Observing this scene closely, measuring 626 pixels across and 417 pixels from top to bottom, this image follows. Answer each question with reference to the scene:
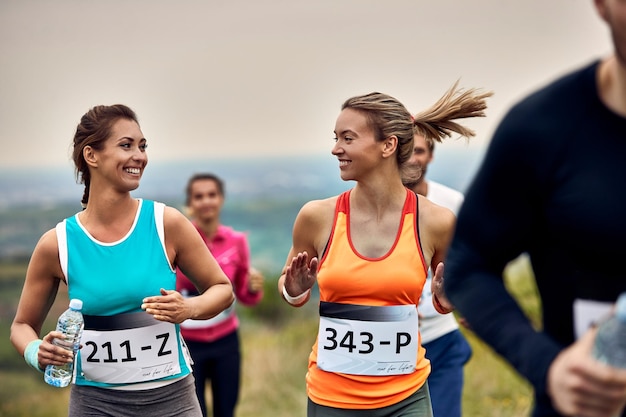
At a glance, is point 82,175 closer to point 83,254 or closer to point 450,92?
point 83,254

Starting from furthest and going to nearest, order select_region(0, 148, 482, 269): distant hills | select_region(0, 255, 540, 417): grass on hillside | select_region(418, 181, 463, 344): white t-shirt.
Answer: select_region(0, 148, 482, 269): distant hills, select_region(0, 255, 540, 417): grass on hillside, select_region(418, 181, 463, 344): white t-shirt

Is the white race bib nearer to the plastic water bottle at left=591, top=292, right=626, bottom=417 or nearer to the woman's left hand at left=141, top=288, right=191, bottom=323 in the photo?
the woman's left hand at left=141, top=288, right=191, bottom=323

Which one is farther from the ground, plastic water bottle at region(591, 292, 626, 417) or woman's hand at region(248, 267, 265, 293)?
plastic water bottle at region(591, 292, 626, 417)

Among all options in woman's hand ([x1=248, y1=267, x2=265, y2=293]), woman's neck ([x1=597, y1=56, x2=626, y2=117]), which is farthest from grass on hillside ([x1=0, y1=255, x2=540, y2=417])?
woman's neck ([x1=597, y1=56, x2=626, y2=117])

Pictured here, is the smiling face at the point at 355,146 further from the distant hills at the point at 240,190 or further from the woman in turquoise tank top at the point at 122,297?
the distant hills at the point at 240,190

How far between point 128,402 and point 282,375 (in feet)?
20.8

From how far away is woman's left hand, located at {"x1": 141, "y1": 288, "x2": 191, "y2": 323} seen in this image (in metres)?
3.79

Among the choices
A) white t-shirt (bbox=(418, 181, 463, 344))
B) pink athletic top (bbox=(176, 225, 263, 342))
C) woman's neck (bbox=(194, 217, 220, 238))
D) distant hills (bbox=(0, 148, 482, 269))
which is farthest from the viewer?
distant hills (bbox=(0, 148, 482, 269))

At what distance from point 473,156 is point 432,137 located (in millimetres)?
8077

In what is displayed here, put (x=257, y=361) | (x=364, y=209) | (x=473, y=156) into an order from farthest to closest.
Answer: (x=473, y=156) → (x=257, y=361) → (x=364, y=209)

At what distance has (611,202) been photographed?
6.01 feet

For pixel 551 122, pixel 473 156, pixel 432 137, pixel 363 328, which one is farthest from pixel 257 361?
pixel 551 122

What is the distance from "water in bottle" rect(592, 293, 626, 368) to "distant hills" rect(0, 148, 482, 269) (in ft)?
35.7

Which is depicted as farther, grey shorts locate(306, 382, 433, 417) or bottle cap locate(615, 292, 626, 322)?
grey shorts locate(306, 382, 433, 417)
